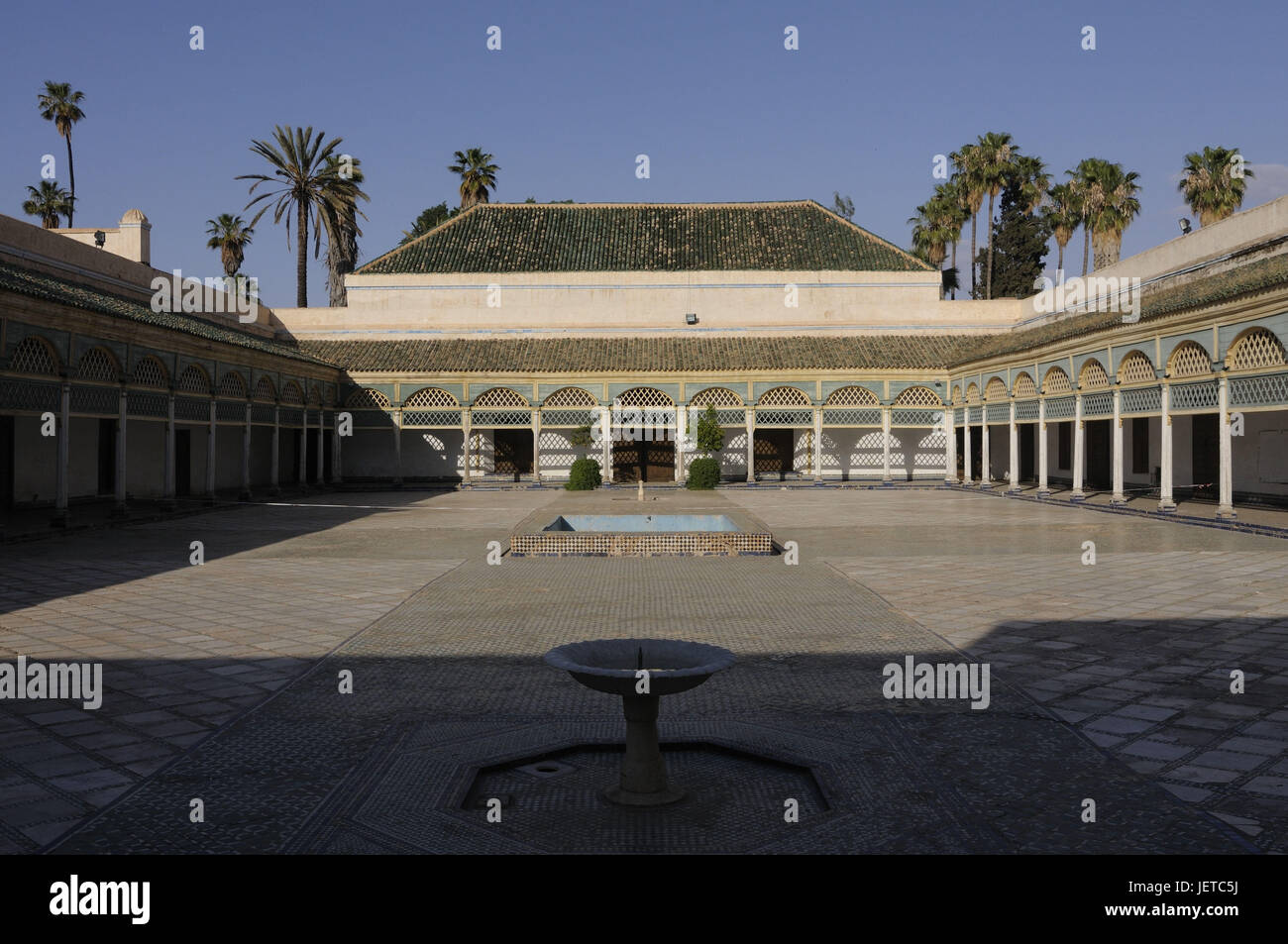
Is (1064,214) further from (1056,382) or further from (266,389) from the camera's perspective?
(266,389)

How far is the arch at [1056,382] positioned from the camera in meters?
23.3

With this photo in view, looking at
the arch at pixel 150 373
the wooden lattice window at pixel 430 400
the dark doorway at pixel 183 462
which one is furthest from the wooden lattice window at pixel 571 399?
the arch at pixel 150 373

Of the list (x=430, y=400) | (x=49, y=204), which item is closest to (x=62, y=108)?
(x=49, y=204)

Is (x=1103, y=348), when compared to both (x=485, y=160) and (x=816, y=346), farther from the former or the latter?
(x=485, y=160)

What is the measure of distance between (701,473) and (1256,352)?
1469cm

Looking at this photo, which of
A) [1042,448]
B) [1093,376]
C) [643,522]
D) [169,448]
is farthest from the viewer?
[1042,448]

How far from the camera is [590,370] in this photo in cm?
3069

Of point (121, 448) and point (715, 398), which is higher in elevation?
point (715, 398)

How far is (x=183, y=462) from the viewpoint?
24.9 metres

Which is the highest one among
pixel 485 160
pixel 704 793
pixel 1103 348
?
pixel 485 160

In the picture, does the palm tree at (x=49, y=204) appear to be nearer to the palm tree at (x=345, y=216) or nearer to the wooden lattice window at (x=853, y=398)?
the palm tree at (x=345, y=216)

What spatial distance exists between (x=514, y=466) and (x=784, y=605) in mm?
24617

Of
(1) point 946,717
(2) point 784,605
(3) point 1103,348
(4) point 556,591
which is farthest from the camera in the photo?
(3) point 1103,348
